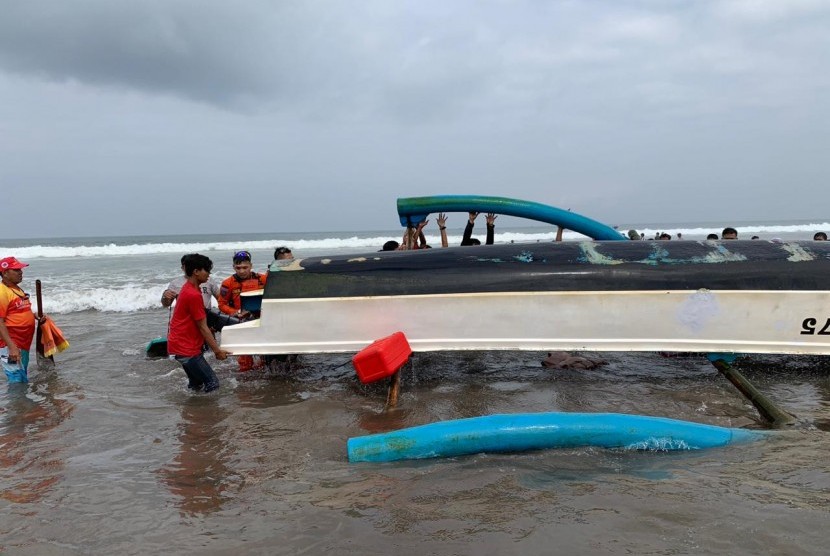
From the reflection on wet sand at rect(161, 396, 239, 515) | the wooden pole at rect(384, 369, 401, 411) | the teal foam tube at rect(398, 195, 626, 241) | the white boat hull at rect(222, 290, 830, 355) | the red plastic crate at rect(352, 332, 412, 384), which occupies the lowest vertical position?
the reflection on wet sand at rect(161, 396, 239, 515)

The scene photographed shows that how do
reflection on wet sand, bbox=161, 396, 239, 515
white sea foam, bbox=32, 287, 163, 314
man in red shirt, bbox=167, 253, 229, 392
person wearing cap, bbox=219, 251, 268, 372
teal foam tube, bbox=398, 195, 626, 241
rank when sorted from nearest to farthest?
reflection on wet sand, bbox=161, 396, 239, 515 → man in red shirt, bbox=167, 253, 229, 392 → teal foam tube, bbox=398, 195, 626, 241 → person wearing cap, bbox=219, 251, 268, 372 → white sea foam, bbox=32, 287, 163, 314

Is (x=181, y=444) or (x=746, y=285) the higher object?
(x=746, y=285)

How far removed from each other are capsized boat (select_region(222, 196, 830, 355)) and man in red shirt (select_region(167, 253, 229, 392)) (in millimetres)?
256

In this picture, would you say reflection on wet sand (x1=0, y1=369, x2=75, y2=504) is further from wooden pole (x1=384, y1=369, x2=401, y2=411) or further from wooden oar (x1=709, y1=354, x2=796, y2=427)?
wooden oar (x1=709, y1=354, x2=796, y2=427)

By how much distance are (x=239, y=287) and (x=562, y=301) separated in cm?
406

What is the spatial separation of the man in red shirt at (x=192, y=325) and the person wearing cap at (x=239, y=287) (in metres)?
1.14

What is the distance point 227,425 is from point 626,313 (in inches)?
152

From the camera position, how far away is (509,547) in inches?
106

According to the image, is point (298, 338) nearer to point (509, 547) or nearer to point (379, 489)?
point (379, 489)

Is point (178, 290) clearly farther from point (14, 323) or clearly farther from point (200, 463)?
point (200, 463)

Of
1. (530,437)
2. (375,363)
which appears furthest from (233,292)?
(530,437)

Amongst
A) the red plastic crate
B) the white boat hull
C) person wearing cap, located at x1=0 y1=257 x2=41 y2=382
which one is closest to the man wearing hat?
person wearing cap, located at x1=0 y1=257 x2=41 y2=382

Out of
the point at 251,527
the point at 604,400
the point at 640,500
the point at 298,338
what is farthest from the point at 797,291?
the point at 251,527

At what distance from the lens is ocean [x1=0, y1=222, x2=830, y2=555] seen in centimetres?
283
